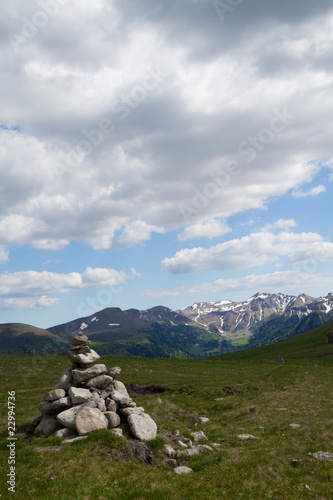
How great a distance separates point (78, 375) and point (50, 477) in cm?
1088

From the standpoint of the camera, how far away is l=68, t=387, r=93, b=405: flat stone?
2266 cm

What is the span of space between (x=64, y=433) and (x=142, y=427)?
17.1 feet

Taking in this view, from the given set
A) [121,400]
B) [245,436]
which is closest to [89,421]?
[121,400]

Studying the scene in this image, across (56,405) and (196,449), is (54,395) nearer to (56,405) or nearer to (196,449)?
(56,405)

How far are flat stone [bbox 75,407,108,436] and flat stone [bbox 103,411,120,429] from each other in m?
0.35

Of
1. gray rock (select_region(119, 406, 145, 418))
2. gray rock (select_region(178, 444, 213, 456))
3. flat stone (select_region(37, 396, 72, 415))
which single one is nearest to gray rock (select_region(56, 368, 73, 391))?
flat stone (select_region(37, 396, 72, 415))

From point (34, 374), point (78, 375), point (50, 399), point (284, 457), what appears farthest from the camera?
point (34, 374)

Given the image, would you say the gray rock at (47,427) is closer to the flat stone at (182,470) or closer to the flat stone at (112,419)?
the flat stone at (112,419)

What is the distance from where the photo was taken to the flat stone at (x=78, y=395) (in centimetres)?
2266

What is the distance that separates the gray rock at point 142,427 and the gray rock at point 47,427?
16.8 feet

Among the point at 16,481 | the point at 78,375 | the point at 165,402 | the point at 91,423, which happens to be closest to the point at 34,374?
the point at 165,402

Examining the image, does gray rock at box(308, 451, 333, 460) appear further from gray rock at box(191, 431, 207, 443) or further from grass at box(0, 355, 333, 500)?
gray rock at box(191, 431, 207, 443)

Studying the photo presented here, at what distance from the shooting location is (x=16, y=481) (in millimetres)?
14500

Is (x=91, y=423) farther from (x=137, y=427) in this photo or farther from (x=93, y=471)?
(x=93, y=471)
